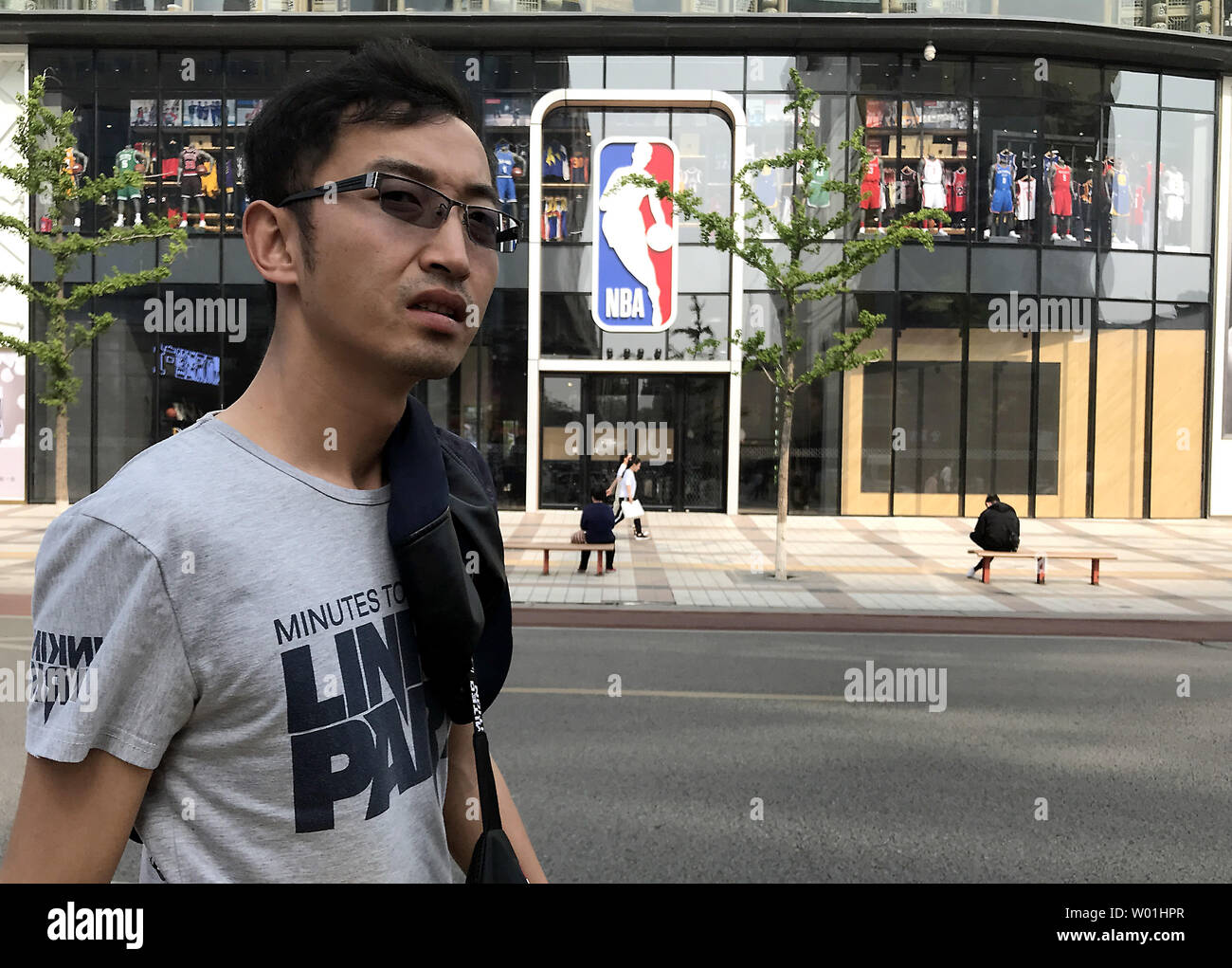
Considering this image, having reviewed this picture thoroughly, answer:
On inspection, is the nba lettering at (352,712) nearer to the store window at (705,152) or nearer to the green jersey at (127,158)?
the store window at (705,152)

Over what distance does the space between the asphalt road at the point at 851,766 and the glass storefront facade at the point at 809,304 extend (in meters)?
14.4

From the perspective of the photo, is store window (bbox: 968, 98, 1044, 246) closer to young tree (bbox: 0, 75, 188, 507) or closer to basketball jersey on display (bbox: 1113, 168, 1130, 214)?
basketball jersey on display (bbox: 1113, 168, 1130, 214)

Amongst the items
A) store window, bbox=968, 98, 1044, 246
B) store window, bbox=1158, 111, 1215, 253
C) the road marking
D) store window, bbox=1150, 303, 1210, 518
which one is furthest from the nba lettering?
store window, bbox=1158, 111, 1215, 253

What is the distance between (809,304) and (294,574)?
2419 centimetres

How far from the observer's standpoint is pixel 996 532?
52.3ft

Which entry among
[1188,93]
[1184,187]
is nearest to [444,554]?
[1184,187]

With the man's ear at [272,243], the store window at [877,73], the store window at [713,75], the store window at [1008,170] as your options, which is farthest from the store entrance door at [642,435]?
the man's ear at [272,243]

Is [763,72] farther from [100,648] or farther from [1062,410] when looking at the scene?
[100,648]

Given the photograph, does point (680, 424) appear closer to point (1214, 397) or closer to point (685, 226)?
point (685, 226)

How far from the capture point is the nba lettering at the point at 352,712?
1.30 meters

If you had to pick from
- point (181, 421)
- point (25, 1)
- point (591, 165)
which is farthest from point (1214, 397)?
point (25, 1)

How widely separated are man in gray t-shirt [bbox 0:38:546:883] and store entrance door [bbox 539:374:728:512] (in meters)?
23.0

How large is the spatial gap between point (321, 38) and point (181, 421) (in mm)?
9747
